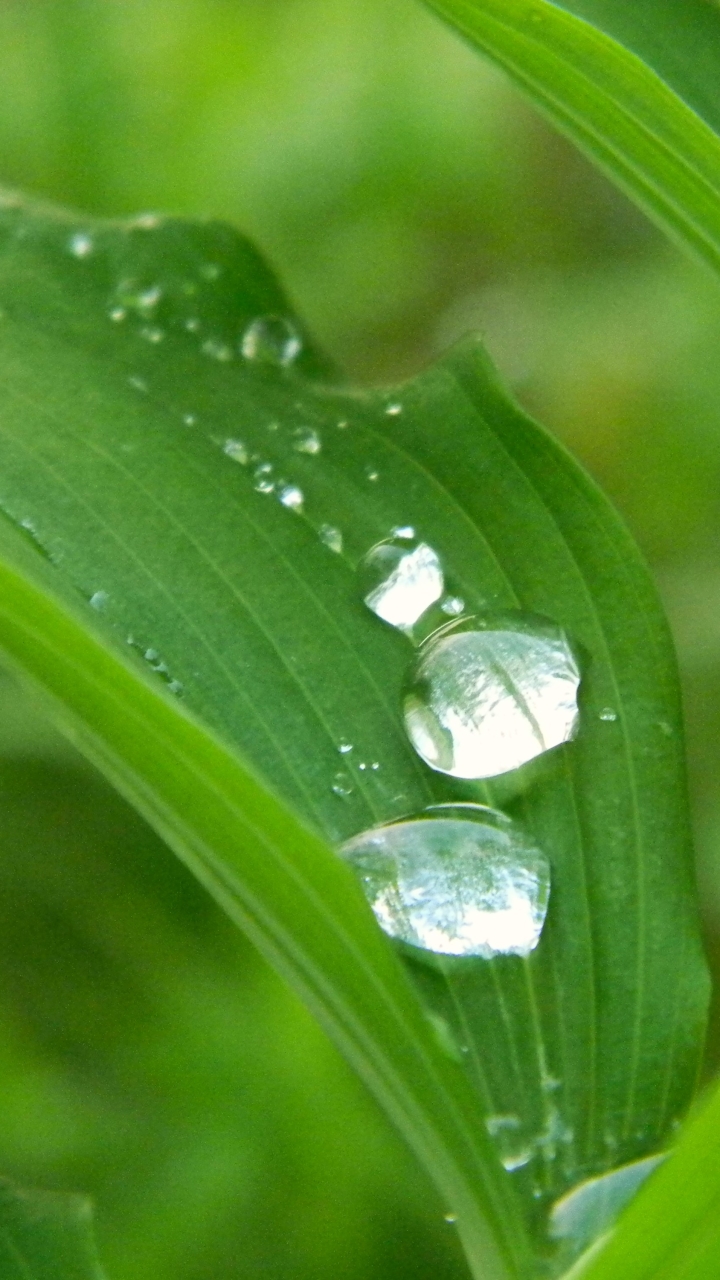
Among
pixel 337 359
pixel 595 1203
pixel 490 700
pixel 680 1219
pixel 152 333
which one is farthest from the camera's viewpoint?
pixel 337 359

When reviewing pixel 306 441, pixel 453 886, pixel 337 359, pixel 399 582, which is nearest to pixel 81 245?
pixel 306 441

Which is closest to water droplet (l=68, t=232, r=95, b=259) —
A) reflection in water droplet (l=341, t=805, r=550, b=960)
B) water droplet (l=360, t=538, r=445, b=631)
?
water droplet (l=360, t=538, r=445, b=631)

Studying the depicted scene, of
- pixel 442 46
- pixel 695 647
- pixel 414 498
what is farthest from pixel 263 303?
pixel 442 46

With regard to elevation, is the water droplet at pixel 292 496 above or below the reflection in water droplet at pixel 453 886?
above

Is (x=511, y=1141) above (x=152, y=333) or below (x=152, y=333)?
below

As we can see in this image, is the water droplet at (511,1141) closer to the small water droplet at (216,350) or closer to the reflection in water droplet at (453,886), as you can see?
the reflection in water droplet at (453,886)

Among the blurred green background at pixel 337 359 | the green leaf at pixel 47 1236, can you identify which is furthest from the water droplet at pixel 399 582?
the blurred green background at pixel 337 359

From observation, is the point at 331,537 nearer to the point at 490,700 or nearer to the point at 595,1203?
the point at 490,700

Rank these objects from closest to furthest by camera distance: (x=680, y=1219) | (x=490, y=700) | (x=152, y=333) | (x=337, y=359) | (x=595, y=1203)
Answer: (x=680, y=1219)
(x=595, y=1203)
(x=490, y=700)
(x=152, y=333)
(x=337, y=359)
